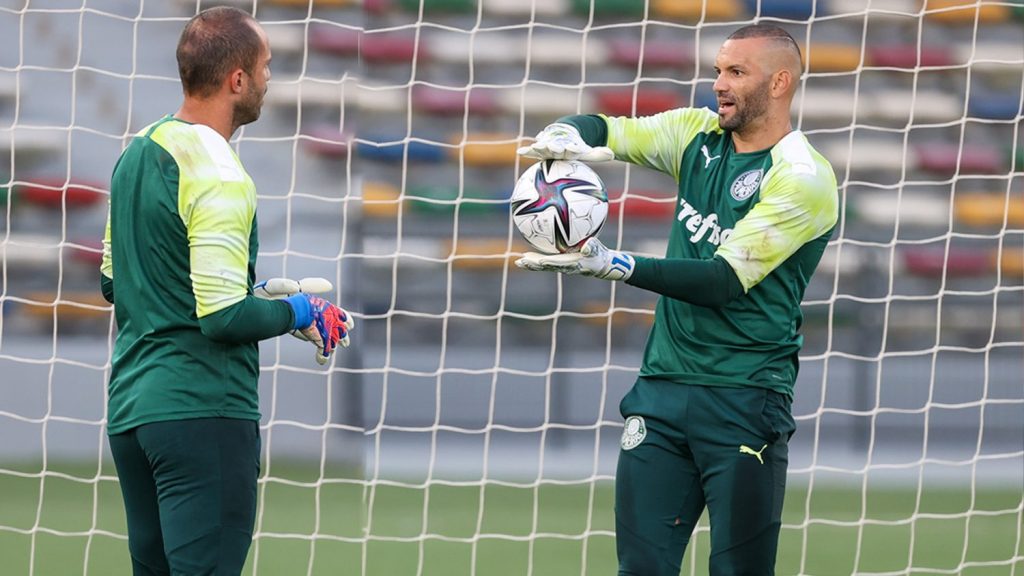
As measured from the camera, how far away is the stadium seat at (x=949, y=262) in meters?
9.27

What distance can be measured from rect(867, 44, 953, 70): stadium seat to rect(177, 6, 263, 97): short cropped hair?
7968 millimetres

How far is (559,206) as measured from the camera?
303 centimetres

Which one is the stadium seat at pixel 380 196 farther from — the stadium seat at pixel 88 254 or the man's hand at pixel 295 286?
the man's hand at pixel 295 286

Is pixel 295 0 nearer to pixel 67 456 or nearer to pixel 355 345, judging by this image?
pixel 355 345

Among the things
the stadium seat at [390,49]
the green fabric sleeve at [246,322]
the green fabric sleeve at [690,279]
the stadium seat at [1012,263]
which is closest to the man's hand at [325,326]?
Answer: the green fabric sleeve at [246,322]

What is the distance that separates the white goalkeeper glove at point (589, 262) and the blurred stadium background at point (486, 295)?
8.23 feet

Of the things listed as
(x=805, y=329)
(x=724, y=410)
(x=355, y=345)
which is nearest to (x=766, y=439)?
(x=724, y=410)

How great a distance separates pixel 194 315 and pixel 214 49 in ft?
1.80

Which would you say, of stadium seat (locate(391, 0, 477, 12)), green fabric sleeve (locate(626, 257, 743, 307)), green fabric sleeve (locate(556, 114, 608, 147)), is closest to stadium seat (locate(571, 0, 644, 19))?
stadium seat (locate(391, 0, 477, 12))

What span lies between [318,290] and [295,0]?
672 cm

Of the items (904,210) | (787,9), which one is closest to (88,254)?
(787,9)

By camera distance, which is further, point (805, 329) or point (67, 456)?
point (805, 329)

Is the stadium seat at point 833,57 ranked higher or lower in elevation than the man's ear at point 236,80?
higher

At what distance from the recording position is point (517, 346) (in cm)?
867
